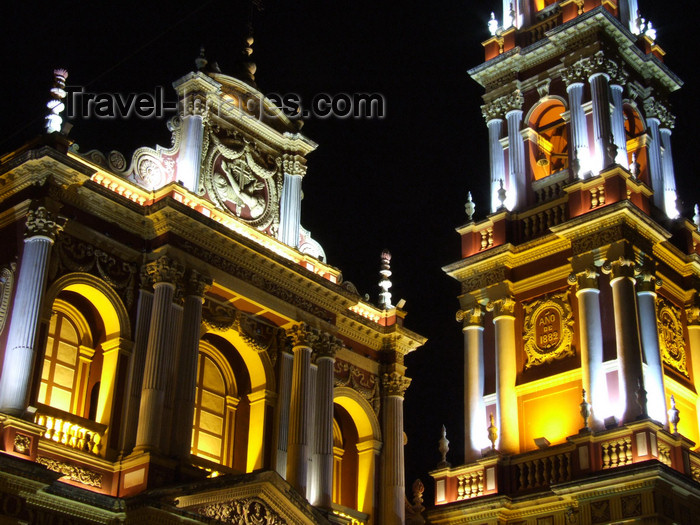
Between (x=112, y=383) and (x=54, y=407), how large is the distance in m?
1.17

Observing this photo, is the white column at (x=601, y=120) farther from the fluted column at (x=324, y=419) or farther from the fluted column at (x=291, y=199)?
the fluted column at (x=324, y=419)

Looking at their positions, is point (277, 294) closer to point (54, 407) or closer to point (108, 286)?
point (108, 286)

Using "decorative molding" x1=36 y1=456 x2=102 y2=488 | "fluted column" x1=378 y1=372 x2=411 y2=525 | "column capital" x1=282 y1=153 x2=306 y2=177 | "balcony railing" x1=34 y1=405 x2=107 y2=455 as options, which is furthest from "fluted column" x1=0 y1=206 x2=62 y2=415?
"fluted column" x1=378 y1=372 x2=411 y2=525

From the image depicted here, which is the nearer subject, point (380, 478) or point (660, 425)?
point (660, 425)

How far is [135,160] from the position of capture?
2183cm

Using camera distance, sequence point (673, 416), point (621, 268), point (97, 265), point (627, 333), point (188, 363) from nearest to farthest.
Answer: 1. point (97, 265)
2. point (188, 363)
3. point (673, 416)
4. point (627, 333)
5. point (621, 268)

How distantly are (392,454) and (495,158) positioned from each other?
7704 mm

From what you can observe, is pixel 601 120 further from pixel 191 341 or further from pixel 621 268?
pixel 191 341

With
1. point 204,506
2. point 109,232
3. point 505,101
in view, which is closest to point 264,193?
point 109,232

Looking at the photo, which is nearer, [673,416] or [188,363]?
[188,363]

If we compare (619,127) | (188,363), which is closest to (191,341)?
(188,363)

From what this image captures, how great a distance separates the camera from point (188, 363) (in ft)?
67.5

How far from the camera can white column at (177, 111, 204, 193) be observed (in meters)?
22.6

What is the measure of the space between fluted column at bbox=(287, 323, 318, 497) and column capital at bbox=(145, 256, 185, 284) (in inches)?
138
